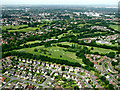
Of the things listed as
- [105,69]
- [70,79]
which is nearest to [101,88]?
[70,79]

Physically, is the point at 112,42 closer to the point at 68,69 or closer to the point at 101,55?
the point at 101,55

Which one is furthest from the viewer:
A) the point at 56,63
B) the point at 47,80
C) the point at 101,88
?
the point at 56,63

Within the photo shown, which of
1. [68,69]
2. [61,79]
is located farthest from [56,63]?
[61,79]

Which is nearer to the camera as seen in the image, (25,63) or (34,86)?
(34,86)

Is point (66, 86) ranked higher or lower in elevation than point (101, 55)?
lower

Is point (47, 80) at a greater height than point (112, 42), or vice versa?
point (112, 42)

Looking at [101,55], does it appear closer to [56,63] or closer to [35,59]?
[56,63]

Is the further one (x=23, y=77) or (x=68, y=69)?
(x=68, y=69)

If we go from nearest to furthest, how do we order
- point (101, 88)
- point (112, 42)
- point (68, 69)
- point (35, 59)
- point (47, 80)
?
point (101, 88), point (47, 80), point (68, 69), point (35, 59), point (112, 42)

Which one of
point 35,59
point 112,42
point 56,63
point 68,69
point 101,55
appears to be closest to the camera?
point 68,69
